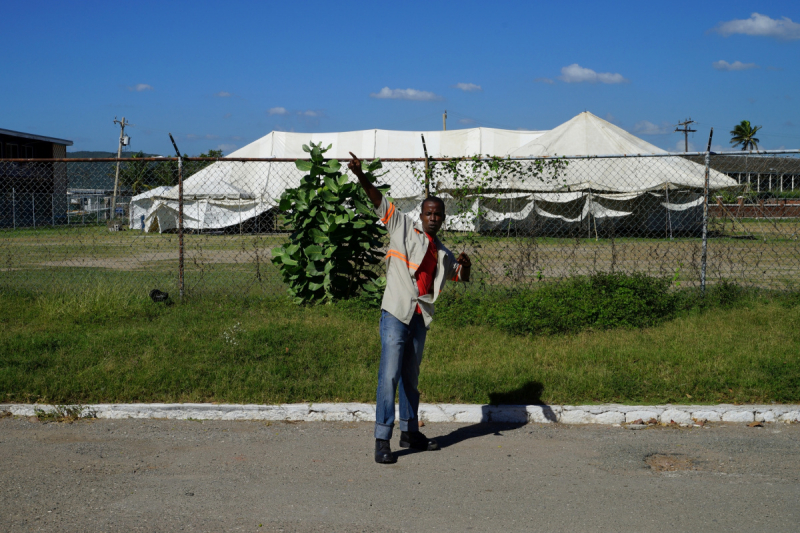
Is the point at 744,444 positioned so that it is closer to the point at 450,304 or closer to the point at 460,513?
the point at 460,513

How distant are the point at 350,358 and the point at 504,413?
182cm

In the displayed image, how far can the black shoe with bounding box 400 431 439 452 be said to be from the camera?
4836 millimetres

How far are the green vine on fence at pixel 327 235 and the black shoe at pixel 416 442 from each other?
386cm

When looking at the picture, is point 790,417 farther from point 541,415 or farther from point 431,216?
point 431,216

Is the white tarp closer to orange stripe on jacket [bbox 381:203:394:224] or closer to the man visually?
the man

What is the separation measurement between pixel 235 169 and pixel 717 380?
33.4 metres

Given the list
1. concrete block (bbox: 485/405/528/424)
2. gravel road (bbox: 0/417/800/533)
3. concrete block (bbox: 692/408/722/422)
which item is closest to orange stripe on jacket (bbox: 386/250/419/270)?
gravel road (bbox: 0/417/800/533)

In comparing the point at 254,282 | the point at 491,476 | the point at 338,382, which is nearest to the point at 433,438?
the point at 491,476

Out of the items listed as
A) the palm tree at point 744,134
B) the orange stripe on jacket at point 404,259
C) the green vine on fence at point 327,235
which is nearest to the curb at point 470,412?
the orange stripe on jacket at point 404,259

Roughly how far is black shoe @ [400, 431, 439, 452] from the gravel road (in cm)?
9

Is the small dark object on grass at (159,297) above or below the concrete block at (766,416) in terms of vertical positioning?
above

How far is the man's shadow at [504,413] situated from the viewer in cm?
528

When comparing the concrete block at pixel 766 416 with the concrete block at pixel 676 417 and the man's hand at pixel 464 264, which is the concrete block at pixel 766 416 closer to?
the concrete block at pixel 676 417

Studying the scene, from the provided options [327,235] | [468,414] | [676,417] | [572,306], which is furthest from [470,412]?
[327,235]
